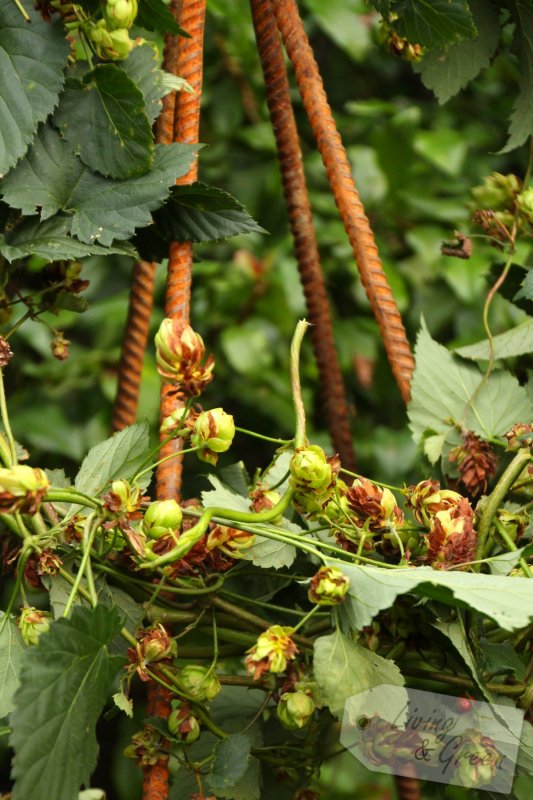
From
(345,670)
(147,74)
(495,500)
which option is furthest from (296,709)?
(147,74)

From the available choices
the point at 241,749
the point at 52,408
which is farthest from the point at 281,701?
the point at 52,408

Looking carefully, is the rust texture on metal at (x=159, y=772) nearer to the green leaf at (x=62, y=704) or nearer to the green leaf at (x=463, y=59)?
the green leaf at (x=62, y=704)

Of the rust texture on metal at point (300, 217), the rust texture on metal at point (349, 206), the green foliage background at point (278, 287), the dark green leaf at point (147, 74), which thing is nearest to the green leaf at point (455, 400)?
the rust texture on metal at point (349, 206)

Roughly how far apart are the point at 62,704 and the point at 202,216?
28cm

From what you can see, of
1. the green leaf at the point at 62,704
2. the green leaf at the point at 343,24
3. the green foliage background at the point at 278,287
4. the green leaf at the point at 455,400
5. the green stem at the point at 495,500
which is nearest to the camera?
the green leaf at the point at 62,704

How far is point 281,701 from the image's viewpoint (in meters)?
0.43

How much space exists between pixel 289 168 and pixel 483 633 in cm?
34

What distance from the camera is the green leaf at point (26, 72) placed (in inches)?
18.8

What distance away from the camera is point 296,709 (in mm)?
423

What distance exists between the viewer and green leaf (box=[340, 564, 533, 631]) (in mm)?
368

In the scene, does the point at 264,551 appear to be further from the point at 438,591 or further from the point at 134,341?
the point at 134,341

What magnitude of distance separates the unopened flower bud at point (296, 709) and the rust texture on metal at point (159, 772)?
73mm

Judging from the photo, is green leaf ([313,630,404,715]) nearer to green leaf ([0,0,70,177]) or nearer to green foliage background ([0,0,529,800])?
green leaf ([0,0,70,177])

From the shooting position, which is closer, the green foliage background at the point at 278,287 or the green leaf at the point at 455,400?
the green leaf at the point at 455,400
